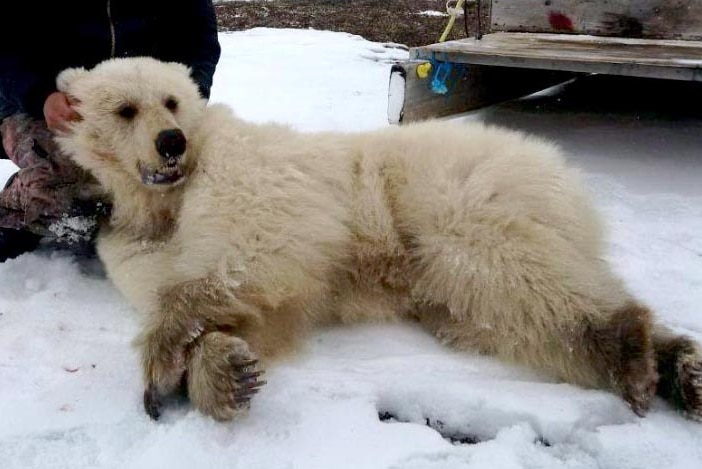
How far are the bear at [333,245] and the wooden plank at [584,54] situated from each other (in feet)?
6.50

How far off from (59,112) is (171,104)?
1.56 feet

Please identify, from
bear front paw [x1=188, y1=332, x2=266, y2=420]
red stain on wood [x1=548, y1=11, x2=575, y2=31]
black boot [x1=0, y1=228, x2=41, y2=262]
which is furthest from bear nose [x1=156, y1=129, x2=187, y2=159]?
red stain on wood [x1=548, y1=11, x2=575, y2=31]

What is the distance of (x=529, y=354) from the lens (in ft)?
7.54

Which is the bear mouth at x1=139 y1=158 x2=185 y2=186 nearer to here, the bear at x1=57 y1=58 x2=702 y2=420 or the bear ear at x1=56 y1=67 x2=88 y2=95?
the bear at x1=57 y1=58 x2=702 y2=420

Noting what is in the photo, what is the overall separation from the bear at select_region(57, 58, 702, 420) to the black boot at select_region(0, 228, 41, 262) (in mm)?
678

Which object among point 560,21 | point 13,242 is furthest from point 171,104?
point 560,21

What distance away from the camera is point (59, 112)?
273cm

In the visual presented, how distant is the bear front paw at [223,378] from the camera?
6.35 feet

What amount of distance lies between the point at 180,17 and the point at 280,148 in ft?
4.81

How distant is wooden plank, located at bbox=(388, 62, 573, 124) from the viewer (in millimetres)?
4812

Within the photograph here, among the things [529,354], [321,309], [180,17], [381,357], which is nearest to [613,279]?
[529,354]

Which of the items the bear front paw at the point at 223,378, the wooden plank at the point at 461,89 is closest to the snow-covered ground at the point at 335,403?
the bear front paw at the point at 223,378

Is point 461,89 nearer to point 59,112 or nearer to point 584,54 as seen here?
point 584,54

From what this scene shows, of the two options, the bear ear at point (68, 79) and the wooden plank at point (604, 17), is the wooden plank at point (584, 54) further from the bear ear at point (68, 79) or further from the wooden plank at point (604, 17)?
the bear ear at point (68, 79)
